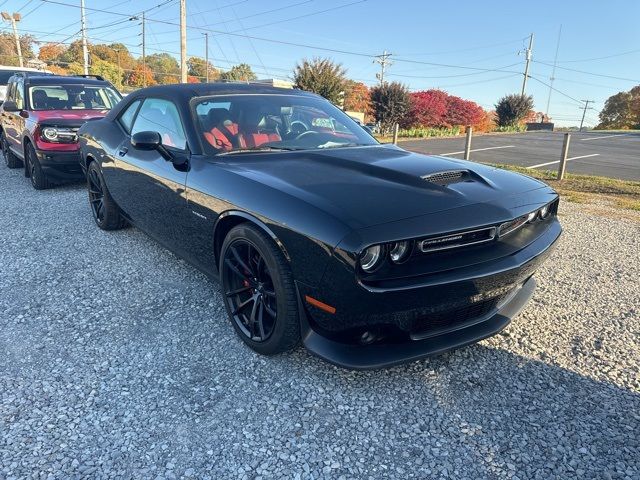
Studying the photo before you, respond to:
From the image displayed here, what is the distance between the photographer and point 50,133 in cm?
645

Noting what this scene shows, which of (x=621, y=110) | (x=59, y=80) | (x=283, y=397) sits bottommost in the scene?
(x=283, y=397)

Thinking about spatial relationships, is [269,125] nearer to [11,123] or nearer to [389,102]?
[11,123]

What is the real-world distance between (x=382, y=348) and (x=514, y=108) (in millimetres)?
35133

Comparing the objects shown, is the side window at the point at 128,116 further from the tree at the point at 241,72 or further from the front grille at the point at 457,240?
the tree at the point at 241,72

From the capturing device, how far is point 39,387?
2.39 meters

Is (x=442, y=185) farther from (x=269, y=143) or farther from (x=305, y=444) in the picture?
(x=305, y=444)

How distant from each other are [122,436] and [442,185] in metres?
2.00

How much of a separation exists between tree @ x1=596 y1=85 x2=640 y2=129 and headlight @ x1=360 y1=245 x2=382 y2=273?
6010cm

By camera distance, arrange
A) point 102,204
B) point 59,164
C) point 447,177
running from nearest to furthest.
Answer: point 447,177 < point 102,204 < point 59,164

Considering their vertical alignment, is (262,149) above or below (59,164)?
above

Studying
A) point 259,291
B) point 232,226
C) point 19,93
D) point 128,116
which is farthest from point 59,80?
point 259,291

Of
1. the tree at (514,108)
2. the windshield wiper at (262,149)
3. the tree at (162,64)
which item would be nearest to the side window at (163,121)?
the windshield wiper at (262,149)

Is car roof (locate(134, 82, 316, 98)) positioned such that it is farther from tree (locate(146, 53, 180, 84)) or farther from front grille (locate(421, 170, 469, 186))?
tree (locate(146, 53, 180, 84))

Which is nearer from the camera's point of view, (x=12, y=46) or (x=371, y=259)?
(x=371, y=259)
